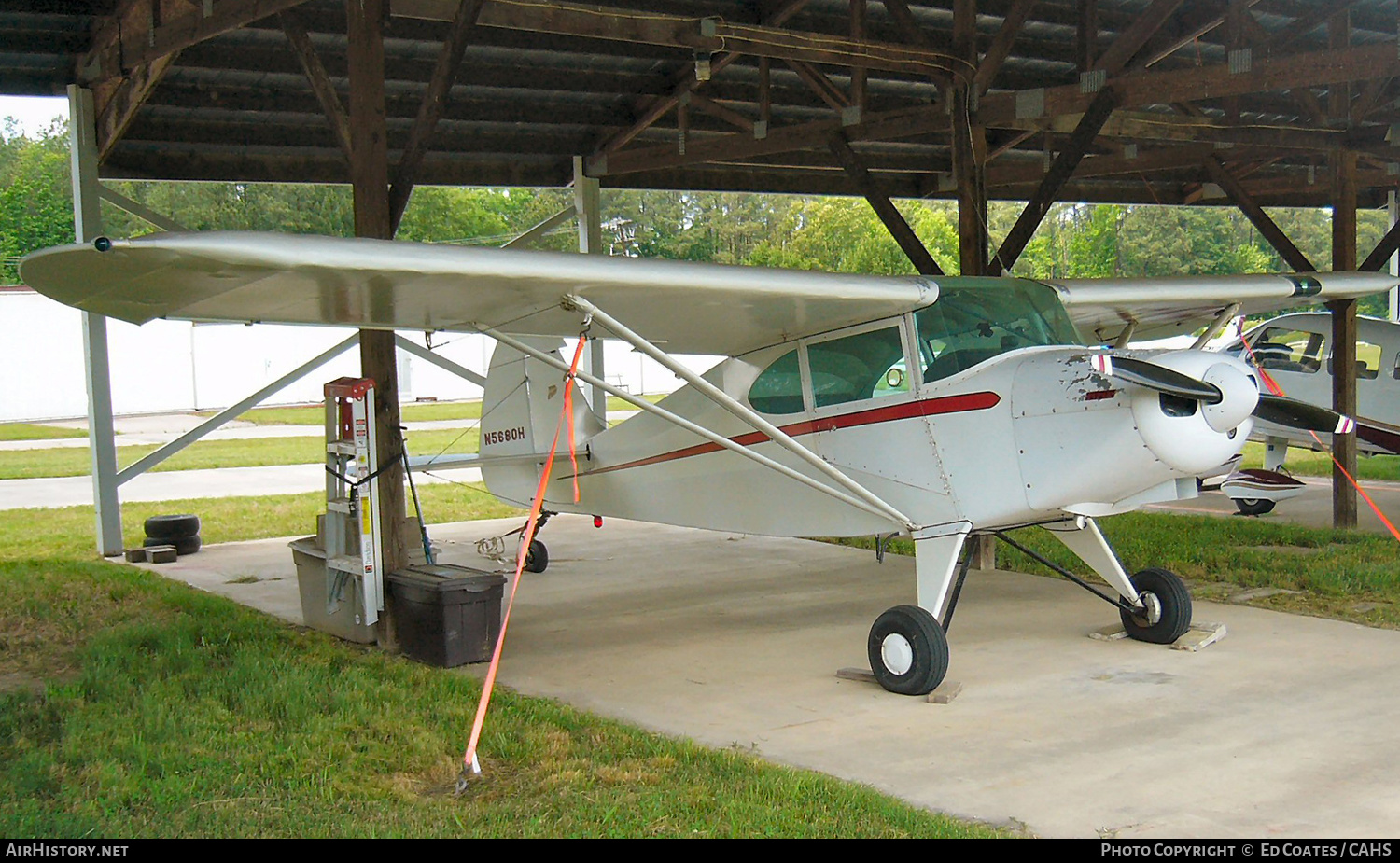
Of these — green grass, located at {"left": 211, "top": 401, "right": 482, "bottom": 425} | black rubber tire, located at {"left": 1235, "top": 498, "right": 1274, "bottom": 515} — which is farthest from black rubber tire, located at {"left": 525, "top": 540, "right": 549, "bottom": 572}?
green grass, located at {"left": 211, "top": 401, "right": 482, "bottom": 425}

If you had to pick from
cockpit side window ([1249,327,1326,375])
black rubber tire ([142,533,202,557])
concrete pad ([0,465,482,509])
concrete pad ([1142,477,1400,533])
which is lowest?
concrete pad ([1142,477,1400,533])

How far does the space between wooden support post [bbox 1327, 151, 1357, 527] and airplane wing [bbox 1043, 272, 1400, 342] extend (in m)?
Answer: 1.90

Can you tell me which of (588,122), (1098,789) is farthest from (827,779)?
(588,122)

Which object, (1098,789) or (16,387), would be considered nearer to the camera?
(1098,789)

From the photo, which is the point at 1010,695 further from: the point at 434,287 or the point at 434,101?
the point at 434,101

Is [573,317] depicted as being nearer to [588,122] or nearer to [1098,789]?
[1098,789]

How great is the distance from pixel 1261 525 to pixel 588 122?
848 centimetres

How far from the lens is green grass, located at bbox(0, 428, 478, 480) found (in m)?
21.5

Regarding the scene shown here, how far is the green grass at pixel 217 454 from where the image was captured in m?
21.5

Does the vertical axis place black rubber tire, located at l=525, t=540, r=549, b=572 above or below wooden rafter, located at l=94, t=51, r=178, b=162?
below

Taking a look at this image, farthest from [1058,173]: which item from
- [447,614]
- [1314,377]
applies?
[1314,377]

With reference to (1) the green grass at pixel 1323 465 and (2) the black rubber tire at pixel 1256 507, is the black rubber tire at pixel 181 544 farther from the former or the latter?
(1) the green grass at pixel 1323 465

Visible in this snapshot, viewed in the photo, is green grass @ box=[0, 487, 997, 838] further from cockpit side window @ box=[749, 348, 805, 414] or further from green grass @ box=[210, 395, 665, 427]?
green grass @ box=[210, 395, 665, 427]

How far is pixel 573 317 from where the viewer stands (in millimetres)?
6551
